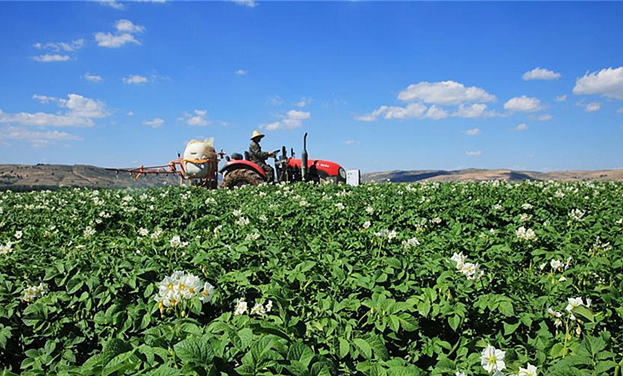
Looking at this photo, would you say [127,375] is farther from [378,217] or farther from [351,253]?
[378,217]

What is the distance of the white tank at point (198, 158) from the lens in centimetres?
1717

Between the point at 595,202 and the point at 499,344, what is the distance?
23.2 feet

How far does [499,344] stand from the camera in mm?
2355

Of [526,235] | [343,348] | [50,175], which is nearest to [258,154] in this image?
[526,235]

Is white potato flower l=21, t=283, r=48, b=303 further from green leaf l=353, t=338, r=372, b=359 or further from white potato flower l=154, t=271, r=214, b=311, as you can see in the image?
green leaf l=353, t=338, r=372, b=359

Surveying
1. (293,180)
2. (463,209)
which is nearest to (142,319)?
(463,209)

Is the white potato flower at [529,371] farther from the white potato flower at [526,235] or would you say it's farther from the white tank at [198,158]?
the white tank at [198,158]

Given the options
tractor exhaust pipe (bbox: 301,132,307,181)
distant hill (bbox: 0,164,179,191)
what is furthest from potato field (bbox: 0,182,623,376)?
distant hill (bbox: 0,164,179,191)

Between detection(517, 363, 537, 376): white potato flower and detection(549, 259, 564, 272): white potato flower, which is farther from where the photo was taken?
detection(549, 259, 564, 272): white potato flower

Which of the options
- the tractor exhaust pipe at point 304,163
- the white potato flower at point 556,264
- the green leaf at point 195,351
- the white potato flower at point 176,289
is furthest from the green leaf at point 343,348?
the tractor exhaust pipe at point 304,163

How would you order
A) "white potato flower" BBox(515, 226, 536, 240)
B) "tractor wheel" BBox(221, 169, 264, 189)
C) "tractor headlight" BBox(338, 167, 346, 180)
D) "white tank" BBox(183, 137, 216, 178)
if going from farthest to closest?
"white tank" BBox(183, 137, 216, 178), "tractor headlight" BBox(338, 167, 346, 180), "tractor wheel" BBox(221, 169, 264, 189), "white potato flower" BBox(515, 226, 536, 240)

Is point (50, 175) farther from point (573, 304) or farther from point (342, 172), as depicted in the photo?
point (573, 304)

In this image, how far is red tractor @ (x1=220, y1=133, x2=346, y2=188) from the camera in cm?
1541

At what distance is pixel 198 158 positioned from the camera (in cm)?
1731
